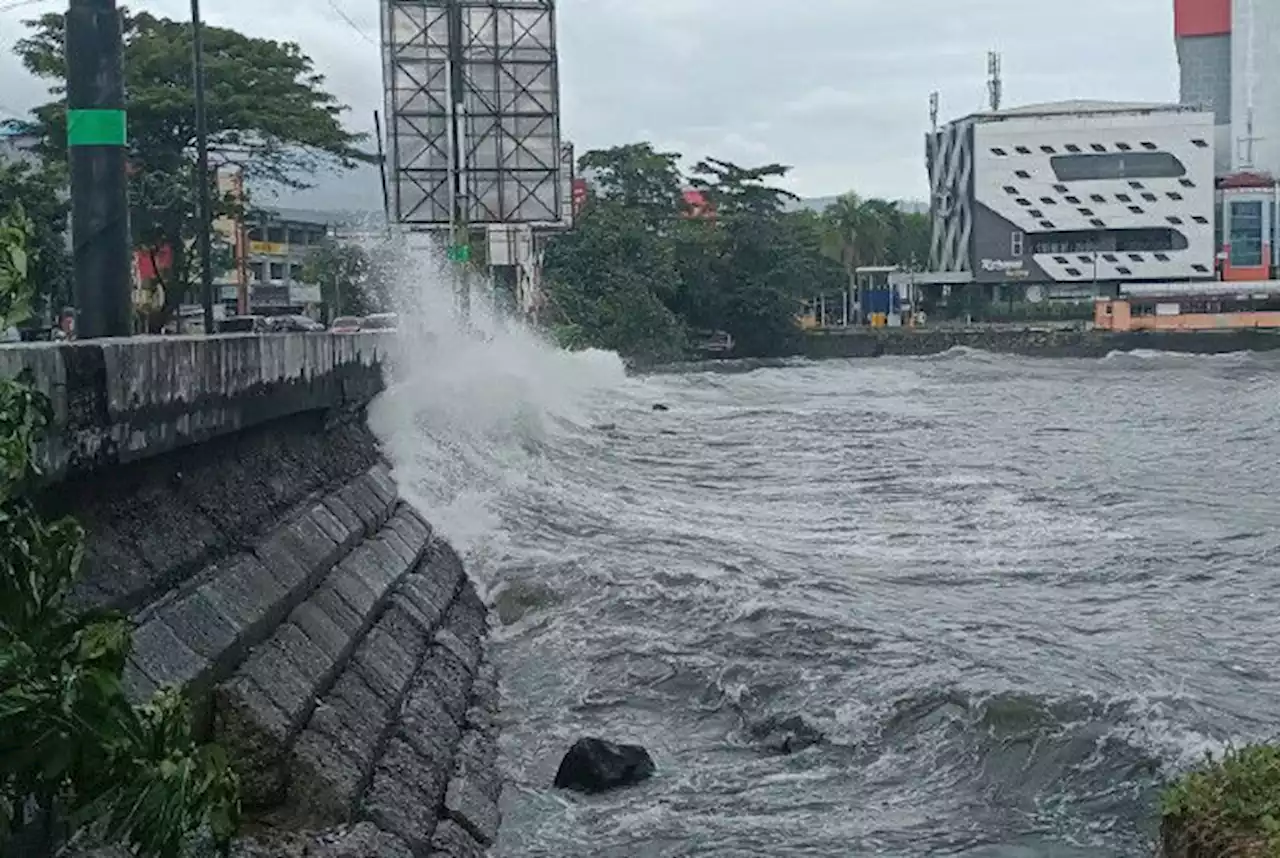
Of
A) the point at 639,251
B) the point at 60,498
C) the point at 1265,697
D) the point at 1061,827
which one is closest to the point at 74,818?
the point at 60,498

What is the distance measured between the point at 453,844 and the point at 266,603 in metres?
1.44

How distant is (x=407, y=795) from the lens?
668cm

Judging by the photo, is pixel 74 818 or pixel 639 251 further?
pixel 639 251

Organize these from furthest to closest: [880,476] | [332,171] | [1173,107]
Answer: [1173,107]
[332,171]
[880,476]

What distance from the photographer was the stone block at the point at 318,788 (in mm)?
5859

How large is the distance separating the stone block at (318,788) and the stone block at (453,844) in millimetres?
463

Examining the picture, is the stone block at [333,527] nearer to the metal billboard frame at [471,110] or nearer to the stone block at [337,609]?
the stone block at [337,609]

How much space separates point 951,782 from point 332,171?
30602mm

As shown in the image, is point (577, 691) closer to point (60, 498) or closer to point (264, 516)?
point (264, 516)

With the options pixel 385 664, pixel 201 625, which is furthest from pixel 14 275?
pixel 385 664

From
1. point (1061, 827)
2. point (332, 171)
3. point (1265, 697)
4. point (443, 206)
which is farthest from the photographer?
point (332, 171)

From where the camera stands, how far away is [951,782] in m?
8.51

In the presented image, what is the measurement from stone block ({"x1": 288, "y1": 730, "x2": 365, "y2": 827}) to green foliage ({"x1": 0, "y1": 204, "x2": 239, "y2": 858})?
226cm

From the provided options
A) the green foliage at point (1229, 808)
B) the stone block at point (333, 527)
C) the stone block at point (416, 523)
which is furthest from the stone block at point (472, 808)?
the stone block at point (416, 523)
